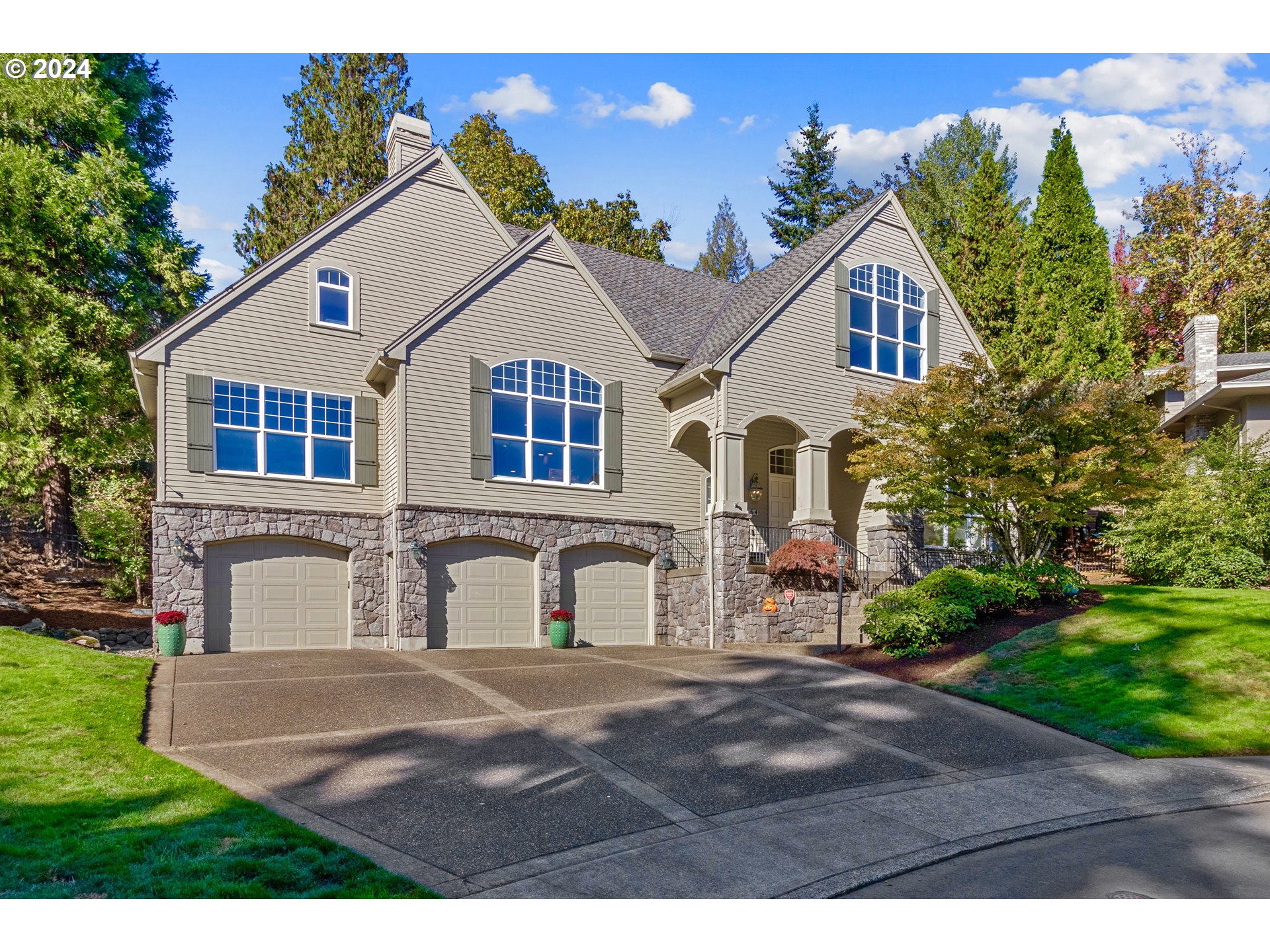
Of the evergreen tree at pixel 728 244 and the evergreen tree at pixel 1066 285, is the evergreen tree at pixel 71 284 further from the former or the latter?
the evergreen tree at pixel 728 244

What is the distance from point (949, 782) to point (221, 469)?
42.8 feet

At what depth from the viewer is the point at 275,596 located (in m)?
16.5

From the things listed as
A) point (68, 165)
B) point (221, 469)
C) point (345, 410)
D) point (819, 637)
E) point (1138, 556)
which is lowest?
point (819, 637)

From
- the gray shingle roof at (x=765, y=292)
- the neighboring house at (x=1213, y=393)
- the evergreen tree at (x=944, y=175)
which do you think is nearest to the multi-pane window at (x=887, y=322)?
the gray shingle roof at (x=765, y=292)

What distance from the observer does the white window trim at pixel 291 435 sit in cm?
1625

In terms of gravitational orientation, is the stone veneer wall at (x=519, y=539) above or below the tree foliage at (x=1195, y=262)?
below

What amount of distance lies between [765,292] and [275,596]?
1187 cm

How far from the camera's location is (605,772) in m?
8.29

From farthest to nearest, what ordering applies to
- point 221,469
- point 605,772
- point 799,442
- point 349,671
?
point 799,442, point 221,469, point 349,671, point 605,772

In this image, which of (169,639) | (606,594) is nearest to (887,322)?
(606,594)

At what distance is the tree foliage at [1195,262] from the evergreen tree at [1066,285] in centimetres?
497

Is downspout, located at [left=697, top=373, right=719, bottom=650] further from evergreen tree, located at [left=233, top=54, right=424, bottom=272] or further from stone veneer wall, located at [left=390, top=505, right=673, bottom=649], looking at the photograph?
evergreen tree, located at [left=233, top=54, right=424, bottom=272]

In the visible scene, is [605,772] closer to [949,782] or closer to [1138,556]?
[949,782]

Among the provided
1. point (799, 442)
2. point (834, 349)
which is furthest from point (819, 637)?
point (834, 349)
